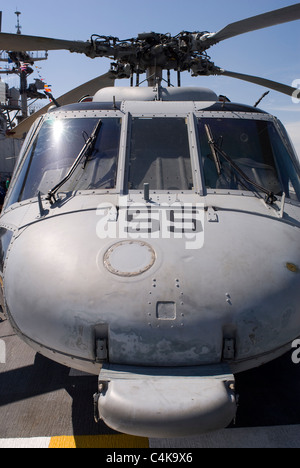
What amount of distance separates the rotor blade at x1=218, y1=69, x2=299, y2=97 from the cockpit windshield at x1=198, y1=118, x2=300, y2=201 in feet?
6.55

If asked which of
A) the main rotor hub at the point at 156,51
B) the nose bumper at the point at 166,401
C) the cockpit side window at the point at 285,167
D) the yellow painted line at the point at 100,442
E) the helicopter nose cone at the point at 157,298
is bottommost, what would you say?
the yellow painted line at the point at 100,442

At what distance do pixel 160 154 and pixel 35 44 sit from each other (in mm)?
2784

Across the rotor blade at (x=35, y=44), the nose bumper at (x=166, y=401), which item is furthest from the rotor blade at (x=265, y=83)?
the nose bumper at (x=166, y=401)

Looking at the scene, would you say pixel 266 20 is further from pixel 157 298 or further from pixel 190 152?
pixel 157 298

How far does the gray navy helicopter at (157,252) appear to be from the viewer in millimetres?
2309

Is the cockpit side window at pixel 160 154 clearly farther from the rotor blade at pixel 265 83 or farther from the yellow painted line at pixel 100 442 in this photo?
the rotor blade at pixel 265 83

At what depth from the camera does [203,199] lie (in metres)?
3.33

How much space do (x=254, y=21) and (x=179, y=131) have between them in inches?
79.0

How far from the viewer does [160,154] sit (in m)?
3.80

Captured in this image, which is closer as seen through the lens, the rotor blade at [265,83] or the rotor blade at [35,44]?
the rotor blade at [35,44]

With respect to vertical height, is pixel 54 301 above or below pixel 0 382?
above

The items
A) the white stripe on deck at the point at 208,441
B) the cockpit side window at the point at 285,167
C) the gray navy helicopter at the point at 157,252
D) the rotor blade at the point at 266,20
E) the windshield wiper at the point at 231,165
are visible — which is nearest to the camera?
the gray navy helicopter at the point at 157,252
